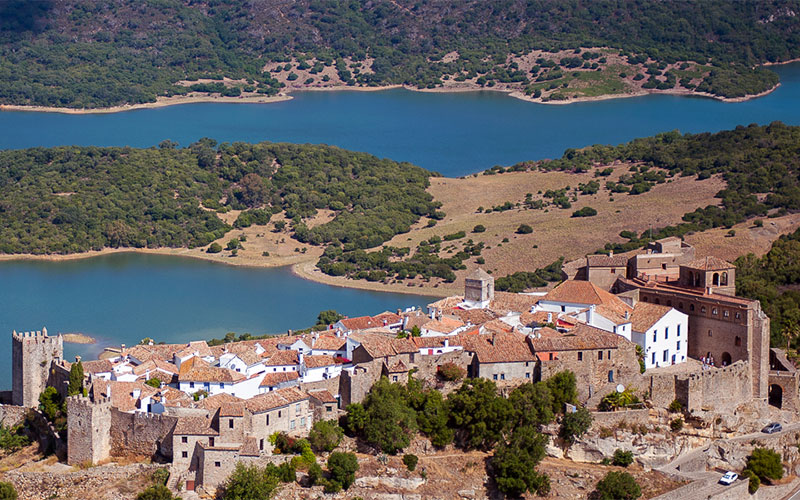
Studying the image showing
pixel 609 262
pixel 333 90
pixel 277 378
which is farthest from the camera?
pixel 333 90

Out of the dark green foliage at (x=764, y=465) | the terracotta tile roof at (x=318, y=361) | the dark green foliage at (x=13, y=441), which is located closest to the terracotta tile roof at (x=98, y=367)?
the dark green foliage at (x=13, y=441)

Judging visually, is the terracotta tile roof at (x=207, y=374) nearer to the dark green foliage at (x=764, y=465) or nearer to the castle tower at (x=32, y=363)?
the castle tower at (x=32, y=363)

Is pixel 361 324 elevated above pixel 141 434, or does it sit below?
above

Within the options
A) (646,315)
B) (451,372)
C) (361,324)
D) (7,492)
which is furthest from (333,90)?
(7,492)

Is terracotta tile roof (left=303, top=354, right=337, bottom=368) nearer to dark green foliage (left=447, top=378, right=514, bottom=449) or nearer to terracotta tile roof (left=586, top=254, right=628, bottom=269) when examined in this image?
dark green foliage (left=447, top=378, right=514, bottom=449)

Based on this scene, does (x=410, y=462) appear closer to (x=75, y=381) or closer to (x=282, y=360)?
(x=282, y=360)

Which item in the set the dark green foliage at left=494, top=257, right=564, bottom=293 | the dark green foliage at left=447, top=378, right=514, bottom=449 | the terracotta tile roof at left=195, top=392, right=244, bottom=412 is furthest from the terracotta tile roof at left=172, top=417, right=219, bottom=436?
the dark green foliage at left=494, top=257, right=564, bottom=293

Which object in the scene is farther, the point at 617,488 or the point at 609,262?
the point at 609,262
